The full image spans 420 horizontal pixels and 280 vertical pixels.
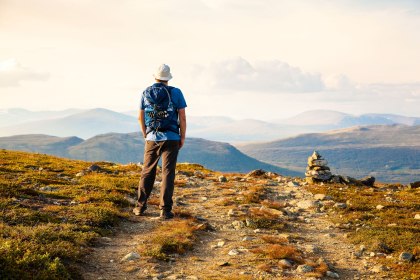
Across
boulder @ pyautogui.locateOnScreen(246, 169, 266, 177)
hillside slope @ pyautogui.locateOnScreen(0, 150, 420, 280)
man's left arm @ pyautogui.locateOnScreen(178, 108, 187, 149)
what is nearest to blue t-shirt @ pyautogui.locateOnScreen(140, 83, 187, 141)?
man's left arm @ pyautogui.locateOnScreen(178, 108, 187, 149)

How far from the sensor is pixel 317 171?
99.7ft

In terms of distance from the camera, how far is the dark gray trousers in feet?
49.4

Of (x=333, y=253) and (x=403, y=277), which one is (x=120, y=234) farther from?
(x=403, y=277)

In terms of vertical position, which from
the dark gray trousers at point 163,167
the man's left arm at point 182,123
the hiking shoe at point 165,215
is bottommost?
the hiking shoe at point 165,215

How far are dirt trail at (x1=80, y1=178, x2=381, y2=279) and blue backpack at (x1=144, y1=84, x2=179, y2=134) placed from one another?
3.54 metres

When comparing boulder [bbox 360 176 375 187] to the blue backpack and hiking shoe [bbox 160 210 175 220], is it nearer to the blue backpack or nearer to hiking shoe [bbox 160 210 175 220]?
hiking shoe [bbox 160 210 175 220]

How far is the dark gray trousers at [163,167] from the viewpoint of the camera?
1505 cm

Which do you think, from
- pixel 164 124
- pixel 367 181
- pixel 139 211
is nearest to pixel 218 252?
pixel 139 211

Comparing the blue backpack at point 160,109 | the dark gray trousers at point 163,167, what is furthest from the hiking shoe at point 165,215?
the blue backpack at point 160,109

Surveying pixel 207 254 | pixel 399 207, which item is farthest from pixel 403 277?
pixel 399 207

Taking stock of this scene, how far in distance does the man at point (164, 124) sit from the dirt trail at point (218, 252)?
1.63 meters

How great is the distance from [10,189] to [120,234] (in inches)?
246

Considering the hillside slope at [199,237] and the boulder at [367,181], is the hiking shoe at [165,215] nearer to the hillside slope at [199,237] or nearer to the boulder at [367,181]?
the hillside slope at [199,237]

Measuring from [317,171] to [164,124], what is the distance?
725 inches
